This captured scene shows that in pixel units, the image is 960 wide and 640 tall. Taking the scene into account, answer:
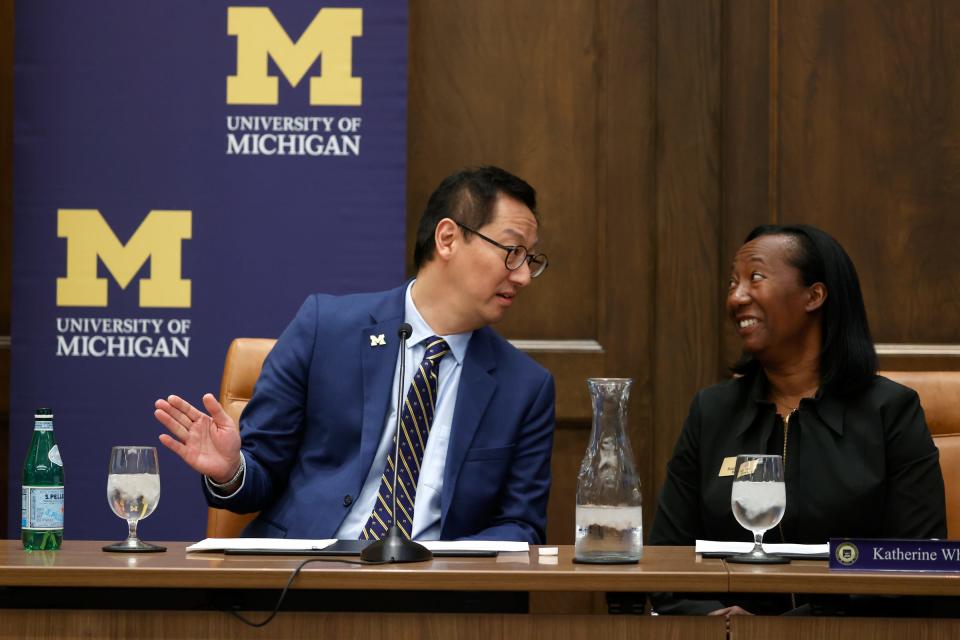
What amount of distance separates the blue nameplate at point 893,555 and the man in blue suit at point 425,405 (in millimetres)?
800

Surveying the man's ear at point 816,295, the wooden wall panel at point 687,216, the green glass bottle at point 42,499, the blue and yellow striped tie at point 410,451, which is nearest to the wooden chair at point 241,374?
the blue and yellow striped tie at point 410,451

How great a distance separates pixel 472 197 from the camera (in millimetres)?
2629

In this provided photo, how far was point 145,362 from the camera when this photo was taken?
10.7ft

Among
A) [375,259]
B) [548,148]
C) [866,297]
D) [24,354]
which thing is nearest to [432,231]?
[375,259]

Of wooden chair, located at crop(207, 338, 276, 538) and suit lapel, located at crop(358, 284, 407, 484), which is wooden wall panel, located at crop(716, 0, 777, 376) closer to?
suit lapel, located at crop(358, 284, 407, 484)

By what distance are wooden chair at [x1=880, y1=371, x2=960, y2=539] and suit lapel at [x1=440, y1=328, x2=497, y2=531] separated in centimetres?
89

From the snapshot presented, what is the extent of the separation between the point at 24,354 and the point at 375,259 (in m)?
0.96

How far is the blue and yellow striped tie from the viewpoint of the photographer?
7.82 feet

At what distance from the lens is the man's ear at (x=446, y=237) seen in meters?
2.62

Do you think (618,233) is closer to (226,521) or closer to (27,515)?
(226,521)

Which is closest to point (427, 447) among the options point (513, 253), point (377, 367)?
point (377, 367)

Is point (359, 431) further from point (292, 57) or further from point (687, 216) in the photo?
point (687, 216)

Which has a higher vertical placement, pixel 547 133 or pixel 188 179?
pixel 547 133

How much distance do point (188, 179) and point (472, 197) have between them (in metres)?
0.99
